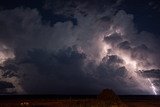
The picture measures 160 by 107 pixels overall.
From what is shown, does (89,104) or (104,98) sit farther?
(104,98)

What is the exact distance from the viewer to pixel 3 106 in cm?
4800

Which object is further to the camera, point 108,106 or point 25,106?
point 25,106

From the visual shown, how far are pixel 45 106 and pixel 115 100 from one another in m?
18.4

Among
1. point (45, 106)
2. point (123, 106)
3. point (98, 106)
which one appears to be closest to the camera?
point (98, 106)

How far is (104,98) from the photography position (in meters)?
49.1

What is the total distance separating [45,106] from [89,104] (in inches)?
715

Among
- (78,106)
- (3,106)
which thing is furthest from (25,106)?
(78,106)

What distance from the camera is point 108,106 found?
45562 millimetres

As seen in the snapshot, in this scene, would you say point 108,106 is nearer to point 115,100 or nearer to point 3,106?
point 115,100

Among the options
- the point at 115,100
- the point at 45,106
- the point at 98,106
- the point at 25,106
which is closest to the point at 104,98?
the point at 115,100

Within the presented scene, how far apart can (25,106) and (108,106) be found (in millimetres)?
13920

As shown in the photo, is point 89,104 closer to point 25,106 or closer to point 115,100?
point 115,100

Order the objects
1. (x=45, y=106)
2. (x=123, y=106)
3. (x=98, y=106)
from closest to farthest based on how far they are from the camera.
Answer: (x=98, y=106)
(x=123, y=106)
(x=45, y=106)

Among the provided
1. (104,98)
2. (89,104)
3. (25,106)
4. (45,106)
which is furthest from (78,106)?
(45,106)
